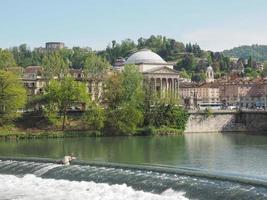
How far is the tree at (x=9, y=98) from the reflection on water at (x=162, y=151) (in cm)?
800

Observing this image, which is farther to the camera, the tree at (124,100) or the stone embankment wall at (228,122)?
the stone embankment wall at (228,122)

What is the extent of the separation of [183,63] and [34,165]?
14458cm

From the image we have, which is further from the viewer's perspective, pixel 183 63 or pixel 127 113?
pixel 183 63

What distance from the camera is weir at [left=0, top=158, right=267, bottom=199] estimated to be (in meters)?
27.5

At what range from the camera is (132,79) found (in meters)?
77.6

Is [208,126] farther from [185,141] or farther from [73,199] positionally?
[73,199]

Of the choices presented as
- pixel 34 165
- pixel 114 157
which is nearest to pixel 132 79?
pixel 114 157

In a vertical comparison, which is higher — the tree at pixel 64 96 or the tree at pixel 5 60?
the tree at pixel 5 60

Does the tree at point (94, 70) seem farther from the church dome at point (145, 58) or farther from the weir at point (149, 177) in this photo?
the weir at point (149, 177)

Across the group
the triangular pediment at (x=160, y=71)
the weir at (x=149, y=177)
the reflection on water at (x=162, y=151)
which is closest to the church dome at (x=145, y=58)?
the triangular pediment at (x=160, y=71)

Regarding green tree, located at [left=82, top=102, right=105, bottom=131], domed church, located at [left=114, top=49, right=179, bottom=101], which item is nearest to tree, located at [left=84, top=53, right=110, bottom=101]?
domed church, located at [left=114, top=49, right=179, bottom=101]

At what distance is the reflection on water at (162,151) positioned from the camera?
128 ft

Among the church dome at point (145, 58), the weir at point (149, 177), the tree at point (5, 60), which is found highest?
the church dome at point (145, 58)

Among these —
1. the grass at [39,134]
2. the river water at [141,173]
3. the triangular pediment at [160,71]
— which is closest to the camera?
the river water at [141,173]
